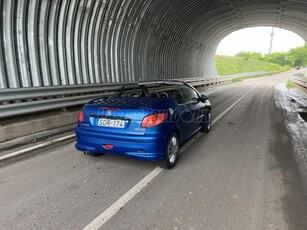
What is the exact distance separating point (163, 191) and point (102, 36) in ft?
25.8

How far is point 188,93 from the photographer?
6.21 metres

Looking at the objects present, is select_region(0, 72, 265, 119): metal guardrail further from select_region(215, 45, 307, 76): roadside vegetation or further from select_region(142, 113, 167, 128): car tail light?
select_region(215, 45, 307, 76): roadside vegetation

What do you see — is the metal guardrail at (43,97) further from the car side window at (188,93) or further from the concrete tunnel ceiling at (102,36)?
the car side window at (188,93)

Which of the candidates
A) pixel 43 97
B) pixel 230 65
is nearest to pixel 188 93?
pixel 43 97

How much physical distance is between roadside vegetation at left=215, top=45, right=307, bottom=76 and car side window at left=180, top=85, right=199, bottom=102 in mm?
47813

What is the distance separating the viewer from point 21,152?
207 inches

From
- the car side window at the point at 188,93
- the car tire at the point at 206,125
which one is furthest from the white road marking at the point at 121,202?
the car tire at the point at 206,125

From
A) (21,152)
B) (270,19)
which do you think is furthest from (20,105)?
(270,19)

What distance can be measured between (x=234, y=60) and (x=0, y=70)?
65722mm

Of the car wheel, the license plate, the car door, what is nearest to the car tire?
the car door

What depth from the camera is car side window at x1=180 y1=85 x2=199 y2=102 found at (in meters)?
5.91

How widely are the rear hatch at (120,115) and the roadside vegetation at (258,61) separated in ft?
164

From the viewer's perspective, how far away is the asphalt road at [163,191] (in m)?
3.15

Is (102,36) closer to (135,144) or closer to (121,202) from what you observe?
(135,144)
